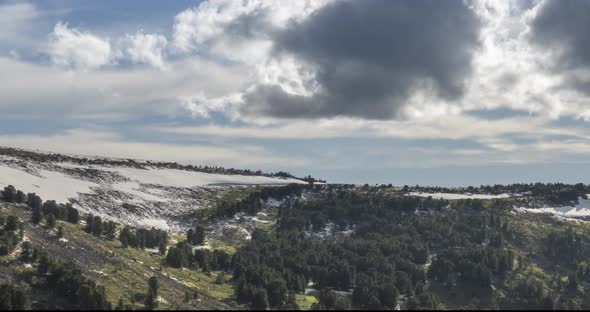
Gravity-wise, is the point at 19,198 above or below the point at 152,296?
above

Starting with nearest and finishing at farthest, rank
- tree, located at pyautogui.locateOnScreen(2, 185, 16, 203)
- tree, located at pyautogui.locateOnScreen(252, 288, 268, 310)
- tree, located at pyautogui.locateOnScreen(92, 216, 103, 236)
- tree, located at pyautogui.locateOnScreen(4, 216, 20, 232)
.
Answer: tree, located at pyautogui.locateOnScreen(252, 288, 268, 310), tree, located at pyautogui.locateOnScreen(4, 216, 20, 232), tree, located at pyautogui.locateOnScreen(92, 216, 103, 236), tree, located at pyautogui.locateOnScreen(2, 185, 16, 203)

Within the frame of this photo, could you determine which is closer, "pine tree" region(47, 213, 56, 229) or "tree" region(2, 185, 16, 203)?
"pine tree" region(47, 213, 56, 229)

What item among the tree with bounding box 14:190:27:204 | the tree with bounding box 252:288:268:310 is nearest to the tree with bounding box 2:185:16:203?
the tree with bounding box 14:190:27:204

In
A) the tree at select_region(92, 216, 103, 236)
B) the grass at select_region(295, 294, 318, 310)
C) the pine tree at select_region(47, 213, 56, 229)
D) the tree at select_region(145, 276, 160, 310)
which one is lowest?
the grass at select_region(295, 294, 318, 310)

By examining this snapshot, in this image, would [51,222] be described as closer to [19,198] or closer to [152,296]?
[19,198]

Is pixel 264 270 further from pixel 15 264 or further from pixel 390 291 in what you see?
pixel 15 264

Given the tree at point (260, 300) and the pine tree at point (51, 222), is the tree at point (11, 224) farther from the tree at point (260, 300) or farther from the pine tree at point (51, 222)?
the tree at point (260, 300)

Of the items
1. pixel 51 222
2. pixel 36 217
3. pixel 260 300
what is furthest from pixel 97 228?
pixel 260 300

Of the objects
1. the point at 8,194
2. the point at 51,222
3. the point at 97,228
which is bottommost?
the point at 97,228

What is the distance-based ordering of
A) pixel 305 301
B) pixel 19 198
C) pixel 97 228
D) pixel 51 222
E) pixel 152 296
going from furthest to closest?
1. pixel 19 198
2. pixel 97 228
3. pixel 51 222
4. pixel 305 301
5. pixel 152 296

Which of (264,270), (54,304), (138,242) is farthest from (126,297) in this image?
(138,242)

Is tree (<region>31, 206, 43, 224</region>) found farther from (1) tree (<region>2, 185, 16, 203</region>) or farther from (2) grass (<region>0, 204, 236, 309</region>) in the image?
(1) tree (<region>2, 185, 16, 203</region>)
